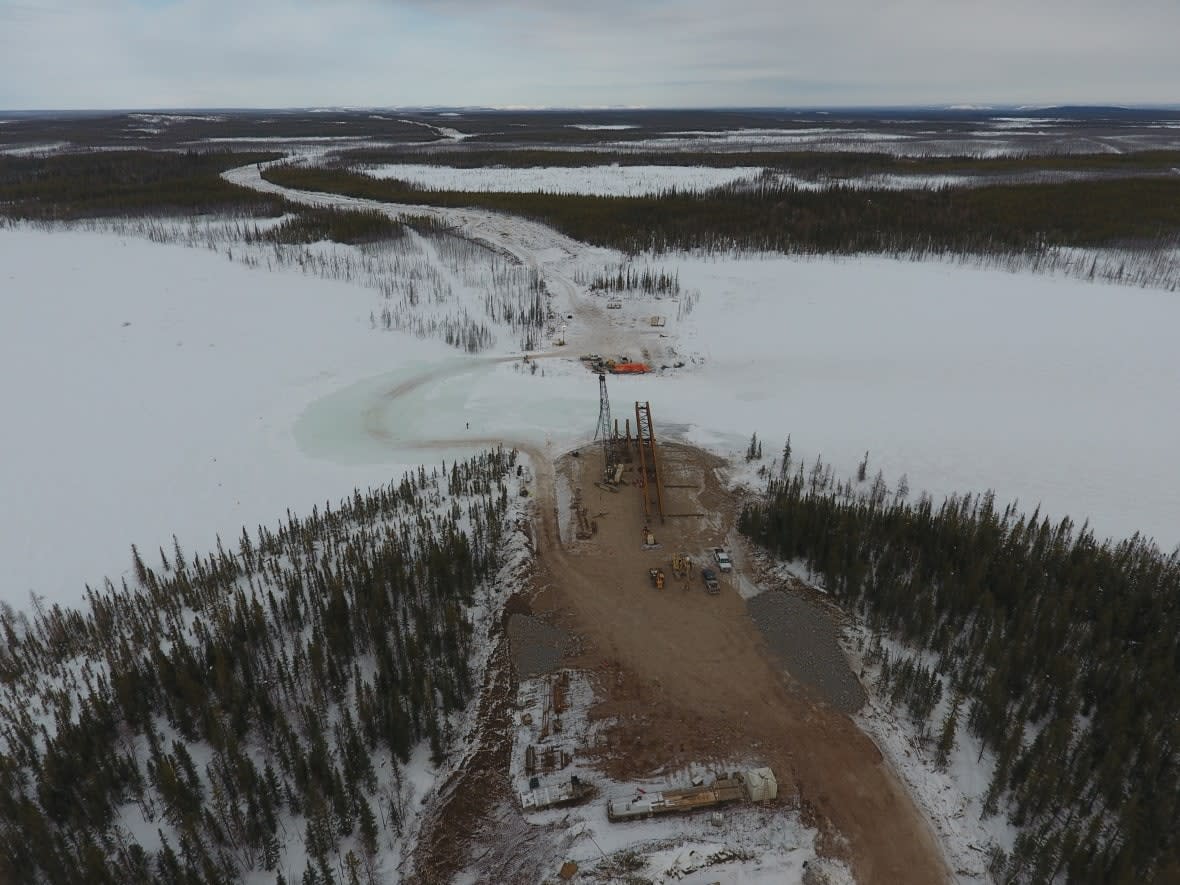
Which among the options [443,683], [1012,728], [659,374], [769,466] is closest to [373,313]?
[659,374]

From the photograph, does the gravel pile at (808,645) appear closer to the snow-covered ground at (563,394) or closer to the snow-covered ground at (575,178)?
the snow-covered ground at (563,394)

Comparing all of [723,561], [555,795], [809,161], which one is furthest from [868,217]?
[555,795]

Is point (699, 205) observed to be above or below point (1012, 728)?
above

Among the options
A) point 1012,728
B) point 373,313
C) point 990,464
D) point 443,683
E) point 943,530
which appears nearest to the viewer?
point 1012,728

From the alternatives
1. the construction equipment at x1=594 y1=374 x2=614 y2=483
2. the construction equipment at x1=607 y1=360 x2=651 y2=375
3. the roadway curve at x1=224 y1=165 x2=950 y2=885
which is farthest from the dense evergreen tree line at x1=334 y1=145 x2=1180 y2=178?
the roadway curve at x1=224 y1=165 x2=950 y2=885

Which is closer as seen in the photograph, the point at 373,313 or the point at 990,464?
the point at 990,464

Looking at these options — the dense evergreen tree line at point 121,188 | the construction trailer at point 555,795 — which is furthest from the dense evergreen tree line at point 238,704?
the dense evergreen tree line at point 121,188

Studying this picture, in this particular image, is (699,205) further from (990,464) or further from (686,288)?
(990,464)
